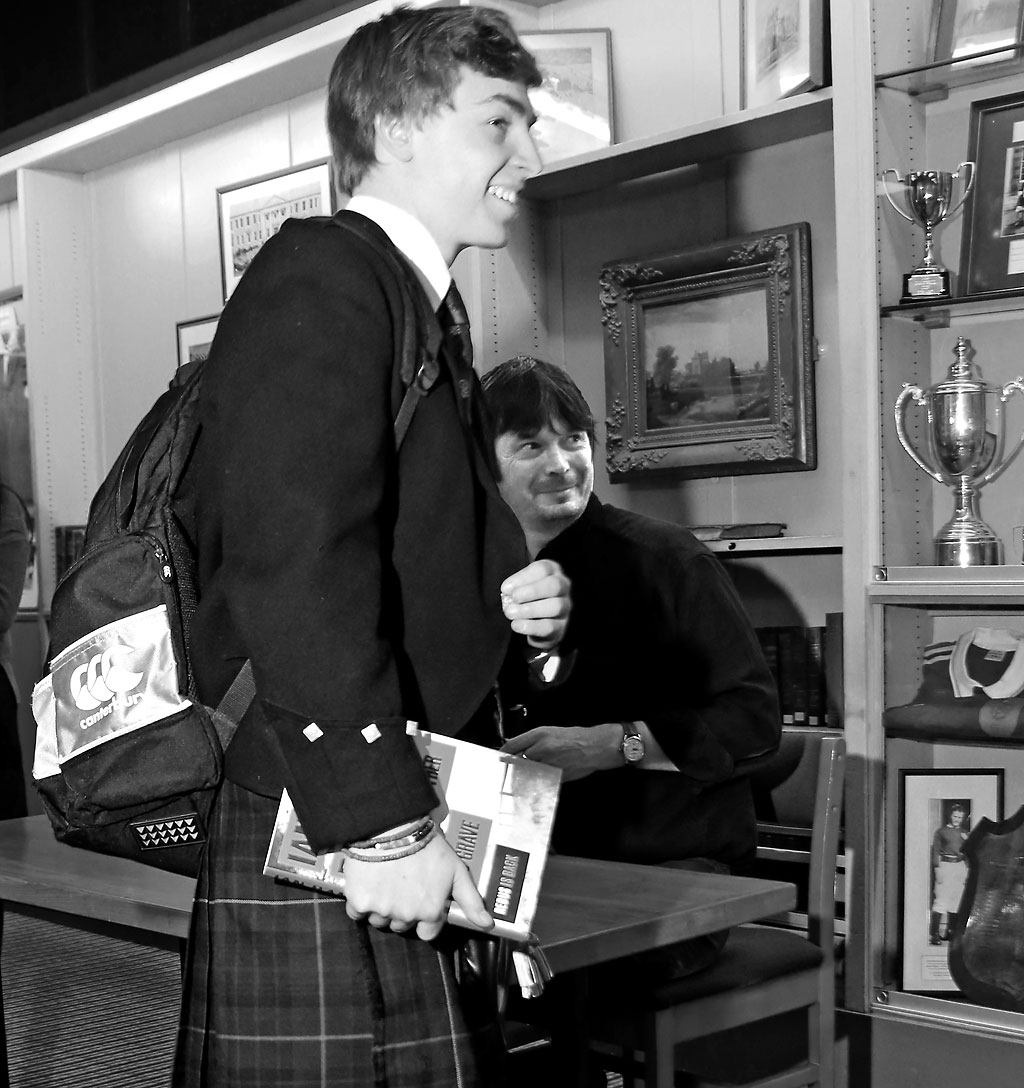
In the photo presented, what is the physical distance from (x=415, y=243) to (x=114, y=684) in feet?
1.57

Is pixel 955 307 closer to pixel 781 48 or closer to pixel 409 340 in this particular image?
pixel 781 48

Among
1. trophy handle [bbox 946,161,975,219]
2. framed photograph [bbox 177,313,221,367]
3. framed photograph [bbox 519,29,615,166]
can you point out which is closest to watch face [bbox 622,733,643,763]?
trophy handle [bbox 946,161,975,219]

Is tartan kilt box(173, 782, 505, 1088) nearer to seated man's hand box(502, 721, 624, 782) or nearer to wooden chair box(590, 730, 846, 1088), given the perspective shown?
wooden chair box(590, 730, 846, 1088)

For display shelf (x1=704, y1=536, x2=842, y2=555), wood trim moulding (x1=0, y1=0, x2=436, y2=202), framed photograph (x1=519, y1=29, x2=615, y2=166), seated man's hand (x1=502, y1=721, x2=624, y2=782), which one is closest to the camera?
seated man's hand (x1=502, y1=721, x2=624, y2=782)

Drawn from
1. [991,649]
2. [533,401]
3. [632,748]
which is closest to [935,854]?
[991,649]

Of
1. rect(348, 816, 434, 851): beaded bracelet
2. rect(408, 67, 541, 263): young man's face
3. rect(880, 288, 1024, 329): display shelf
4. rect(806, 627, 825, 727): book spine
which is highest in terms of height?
rect(880, 288, 1024, 329): display shelf

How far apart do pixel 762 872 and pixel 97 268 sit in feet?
12.9

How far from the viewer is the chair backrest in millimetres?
2500

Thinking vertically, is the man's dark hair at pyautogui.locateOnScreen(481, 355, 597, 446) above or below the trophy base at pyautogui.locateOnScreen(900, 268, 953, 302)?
below

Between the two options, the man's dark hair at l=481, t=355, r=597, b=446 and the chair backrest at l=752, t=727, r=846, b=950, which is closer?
the chair backrest at l=752, t=727, r=846, b=950

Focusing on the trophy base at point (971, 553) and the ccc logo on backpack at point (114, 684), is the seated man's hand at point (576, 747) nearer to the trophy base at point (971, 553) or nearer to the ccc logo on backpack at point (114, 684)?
the trophy base at point (971, 553)

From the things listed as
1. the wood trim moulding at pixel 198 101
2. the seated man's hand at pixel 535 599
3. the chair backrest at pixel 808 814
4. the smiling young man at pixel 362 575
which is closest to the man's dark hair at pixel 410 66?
the smiling young man at pixel 362 575

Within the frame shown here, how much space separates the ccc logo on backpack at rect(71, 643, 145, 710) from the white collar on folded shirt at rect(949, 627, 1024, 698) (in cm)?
216

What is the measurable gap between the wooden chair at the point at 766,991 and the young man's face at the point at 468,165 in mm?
1360
